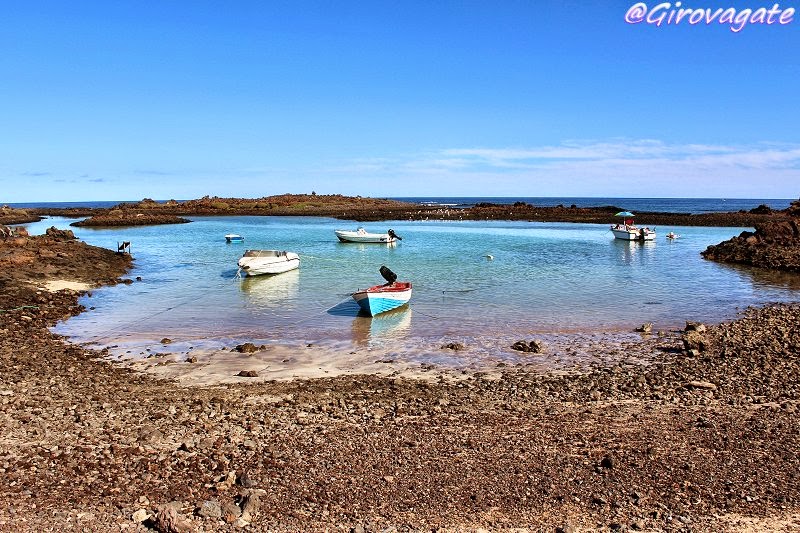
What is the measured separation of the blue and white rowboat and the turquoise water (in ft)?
1.60

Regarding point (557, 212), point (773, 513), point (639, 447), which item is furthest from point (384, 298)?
point (557, 212)

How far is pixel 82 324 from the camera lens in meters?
21.1

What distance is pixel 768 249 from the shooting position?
3981cm

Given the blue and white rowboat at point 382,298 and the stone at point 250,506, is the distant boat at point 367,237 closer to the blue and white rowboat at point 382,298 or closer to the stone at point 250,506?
the blue and white rowboat at point 382,298

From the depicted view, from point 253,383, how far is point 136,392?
247 centimetres

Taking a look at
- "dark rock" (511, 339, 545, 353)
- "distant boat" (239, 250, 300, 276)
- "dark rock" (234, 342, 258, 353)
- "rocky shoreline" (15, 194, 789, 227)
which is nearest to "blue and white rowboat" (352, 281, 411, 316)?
"dark rock" (234, 342, 258, 353)

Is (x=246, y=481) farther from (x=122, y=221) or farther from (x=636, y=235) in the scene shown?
(x=122, y=221)

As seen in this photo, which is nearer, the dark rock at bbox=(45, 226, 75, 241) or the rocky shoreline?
the dark rock at bbox=(45, 226, 75, 241)

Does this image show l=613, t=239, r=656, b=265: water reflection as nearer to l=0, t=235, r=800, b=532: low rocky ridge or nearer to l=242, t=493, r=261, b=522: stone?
l=0, t=235, r=800, b=532: low rocky ridge

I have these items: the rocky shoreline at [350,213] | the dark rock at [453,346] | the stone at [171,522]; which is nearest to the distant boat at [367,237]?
the dark rock at [453,346]

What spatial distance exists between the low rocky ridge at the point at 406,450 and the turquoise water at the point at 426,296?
5.33 m

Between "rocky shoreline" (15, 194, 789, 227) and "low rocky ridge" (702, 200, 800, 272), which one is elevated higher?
"rocky shoreline" (15, 194, 789, 227)

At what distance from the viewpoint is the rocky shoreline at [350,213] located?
298ft

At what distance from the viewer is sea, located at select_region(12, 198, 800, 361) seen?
19.6 meters
